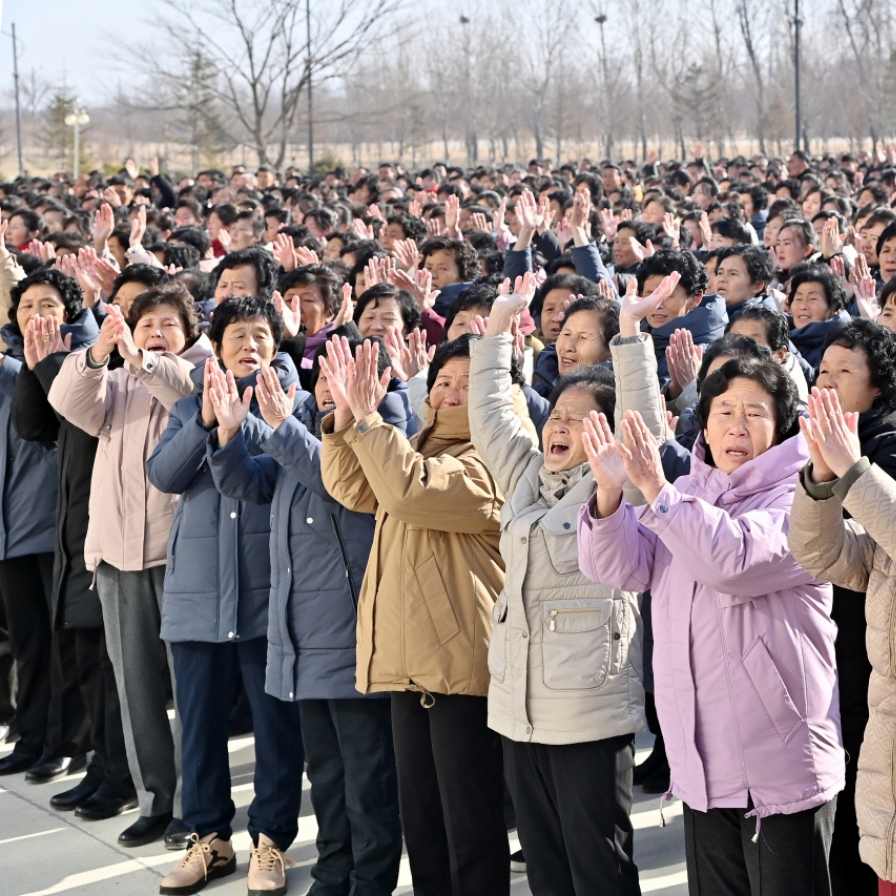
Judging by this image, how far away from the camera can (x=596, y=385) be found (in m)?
3.71

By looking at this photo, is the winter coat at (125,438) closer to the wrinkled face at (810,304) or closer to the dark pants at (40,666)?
the dark pants at (40,666)

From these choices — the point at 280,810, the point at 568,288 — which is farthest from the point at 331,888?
the point at 568,288

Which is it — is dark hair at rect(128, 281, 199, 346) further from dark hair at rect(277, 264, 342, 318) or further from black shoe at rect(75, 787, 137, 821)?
black shoe at rect(75, 787, 137, 821)

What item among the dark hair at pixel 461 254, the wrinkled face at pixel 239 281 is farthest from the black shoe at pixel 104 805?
the dark hair at pixel 461 254

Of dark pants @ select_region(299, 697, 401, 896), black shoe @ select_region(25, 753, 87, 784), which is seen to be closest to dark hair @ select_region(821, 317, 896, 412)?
dark pants @ select_region(299, 697, 401, 896)

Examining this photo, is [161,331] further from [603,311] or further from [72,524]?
[603,311]

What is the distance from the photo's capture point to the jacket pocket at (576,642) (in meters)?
3.49

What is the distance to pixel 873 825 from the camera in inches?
117

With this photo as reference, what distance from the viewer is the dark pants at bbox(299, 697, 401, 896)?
4.16 meters

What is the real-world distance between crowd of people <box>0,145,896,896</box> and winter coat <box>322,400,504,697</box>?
10mm

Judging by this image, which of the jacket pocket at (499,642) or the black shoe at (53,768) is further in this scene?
the black shoe at (53,768)

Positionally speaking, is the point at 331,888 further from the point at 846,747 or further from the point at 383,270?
the point at 383,270

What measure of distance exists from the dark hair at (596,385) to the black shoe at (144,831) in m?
2.28

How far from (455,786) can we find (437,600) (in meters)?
0.52
